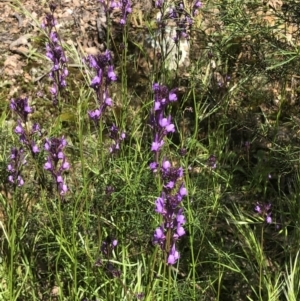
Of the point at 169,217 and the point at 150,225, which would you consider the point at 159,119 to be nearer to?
the point at 169,217

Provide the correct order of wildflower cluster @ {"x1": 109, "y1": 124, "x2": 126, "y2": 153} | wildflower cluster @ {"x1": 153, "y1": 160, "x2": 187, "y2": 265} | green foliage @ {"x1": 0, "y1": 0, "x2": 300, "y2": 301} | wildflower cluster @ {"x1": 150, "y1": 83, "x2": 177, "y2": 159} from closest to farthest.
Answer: wildflower cluster @ {"x1": 153, "y1": 160, "x2": 187, "y2": 265}
wildflower cluster @ {"x1": 150, "y1": 83, "x2": 177, "y2": 159}
green foliage @ {"x1": 0, "y1": 0, "x2": 300, "y2": 301}
wildflower cluster @ {"x1": 109, "y1": 124, "x2": 126, "y2": 153}

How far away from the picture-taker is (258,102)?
4082 millimetres

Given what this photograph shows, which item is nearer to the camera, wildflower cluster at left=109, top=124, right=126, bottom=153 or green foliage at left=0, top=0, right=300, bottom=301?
green foliage at left=0, top=0, right=300, bottom=301

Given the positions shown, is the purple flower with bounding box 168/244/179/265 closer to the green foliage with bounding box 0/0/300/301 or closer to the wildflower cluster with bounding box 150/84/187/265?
the wildflower cluster with bounding box 150/84/187/265

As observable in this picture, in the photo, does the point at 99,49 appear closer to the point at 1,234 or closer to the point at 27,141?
the point at 1,234

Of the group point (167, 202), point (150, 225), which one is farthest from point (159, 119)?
point (150, 225)

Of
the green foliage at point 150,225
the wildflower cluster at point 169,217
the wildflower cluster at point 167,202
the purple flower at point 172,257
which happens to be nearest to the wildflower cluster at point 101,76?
the green foliage at point 150,225

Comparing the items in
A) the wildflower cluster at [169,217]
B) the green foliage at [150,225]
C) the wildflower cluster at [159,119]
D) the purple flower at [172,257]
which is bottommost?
the green foliage at [150,225]

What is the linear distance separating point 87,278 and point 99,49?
9.15ft

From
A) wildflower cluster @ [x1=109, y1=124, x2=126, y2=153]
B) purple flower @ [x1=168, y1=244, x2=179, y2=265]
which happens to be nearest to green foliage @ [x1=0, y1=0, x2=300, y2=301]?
wildflower cluster @ [x1=109, y1=124, x2=126, y2=153]

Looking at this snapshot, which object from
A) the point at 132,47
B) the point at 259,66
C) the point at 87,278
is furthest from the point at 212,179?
the point at 132,47

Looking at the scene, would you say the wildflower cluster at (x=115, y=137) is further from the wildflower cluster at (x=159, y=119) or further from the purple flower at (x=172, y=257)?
the purple flower at (x=172, y=257)

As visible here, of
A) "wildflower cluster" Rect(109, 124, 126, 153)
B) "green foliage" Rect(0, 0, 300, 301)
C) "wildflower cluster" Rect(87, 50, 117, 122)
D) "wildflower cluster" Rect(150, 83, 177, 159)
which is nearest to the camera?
"wildflower cluster" Rect(150, 83, 177, 159)

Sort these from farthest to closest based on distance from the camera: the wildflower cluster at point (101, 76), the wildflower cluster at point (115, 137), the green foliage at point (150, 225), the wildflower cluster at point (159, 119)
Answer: the wildflower cluster at point (115, 137) < the green foliage at point (150, 225) < the wildflower cluster at point (101, 76) < the wildflower cluster at point (159, 119)
